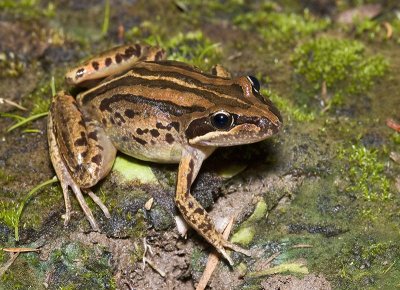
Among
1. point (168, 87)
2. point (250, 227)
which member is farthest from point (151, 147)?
point (250, 227)

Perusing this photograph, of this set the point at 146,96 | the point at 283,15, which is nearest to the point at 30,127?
the point at 146,96

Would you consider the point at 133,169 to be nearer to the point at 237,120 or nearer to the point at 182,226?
the point at 182,226

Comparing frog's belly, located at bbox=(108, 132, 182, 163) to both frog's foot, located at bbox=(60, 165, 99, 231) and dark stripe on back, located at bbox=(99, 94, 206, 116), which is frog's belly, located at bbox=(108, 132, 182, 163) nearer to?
dark stripe on back, located at bbox=(99, 94, 206, 116)

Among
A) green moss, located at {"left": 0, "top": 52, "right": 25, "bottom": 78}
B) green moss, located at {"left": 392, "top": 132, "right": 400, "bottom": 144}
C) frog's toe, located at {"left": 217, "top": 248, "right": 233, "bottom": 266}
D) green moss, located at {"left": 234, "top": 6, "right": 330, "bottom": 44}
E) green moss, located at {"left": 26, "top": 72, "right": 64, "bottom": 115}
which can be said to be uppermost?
green moss, located at {"left": 234, "top": 6, "right": 330, "bottom": 44}

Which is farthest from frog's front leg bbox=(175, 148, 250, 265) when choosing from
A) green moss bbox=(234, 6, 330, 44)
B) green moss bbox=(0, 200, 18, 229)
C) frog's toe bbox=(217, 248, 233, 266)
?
green moss bbox=(234, 6, 330, 44)

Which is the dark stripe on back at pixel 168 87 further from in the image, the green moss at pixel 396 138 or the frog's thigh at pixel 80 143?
the green moss at pixel 396 138

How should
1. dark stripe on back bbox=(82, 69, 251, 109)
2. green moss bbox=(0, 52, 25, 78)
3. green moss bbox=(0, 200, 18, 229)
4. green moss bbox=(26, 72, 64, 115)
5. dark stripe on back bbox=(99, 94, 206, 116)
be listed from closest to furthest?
dark stripe on back bbox=(82, 69, 251, 109) → dark stripe on back bbox=(99, 94, 206, 116) → green moss bbox=(0, 200, 18, 229) → green moss bbox=(26, 72, 64, 115) → green moss bbox=(0, 52, 25, 78)
